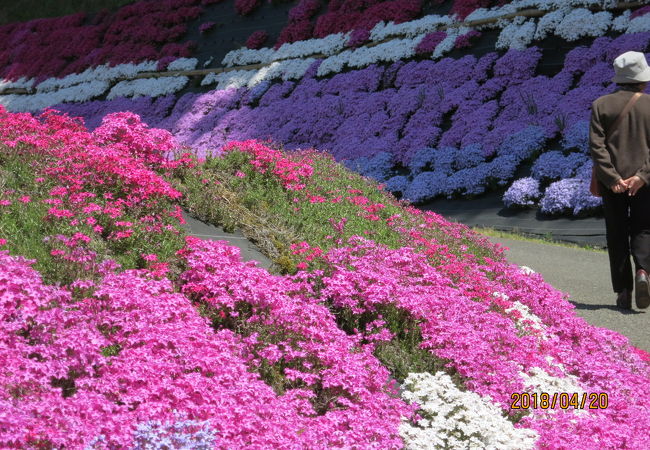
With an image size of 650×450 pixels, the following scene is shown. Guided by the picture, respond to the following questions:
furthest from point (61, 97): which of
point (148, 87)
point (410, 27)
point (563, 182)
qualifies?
point (563, 182)

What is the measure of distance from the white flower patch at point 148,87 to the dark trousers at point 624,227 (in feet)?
63.2

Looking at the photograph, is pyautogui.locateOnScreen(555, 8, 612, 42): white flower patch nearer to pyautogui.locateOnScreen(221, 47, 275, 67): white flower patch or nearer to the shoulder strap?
the shoulder strap

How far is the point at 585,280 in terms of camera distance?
10008 mm

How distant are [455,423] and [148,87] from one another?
920 inches

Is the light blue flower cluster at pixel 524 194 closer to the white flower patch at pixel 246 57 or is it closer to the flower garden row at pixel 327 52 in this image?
the flower garden row at pixel 327 52

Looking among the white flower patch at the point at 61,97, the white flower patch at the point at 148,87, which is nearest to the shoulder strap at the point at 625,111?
the white flower patch at the point at 148,87

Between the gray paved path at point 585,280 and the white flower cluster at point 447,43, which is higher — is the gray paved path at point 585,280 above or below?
below

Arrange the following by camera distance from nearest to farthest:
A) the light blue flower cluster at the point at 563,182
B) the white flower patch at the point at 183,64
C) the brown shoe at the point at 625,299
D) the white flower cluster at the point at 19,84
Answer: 1. the brown shoe at the point at 625,299
2. the light blue flower cluster at the point at 563,182
3. the white flower patch at the point at 183,64
4. the white flower cluster at the point at 19,84

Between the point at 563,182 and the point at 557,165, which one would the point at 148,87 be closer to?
the point at 557,165

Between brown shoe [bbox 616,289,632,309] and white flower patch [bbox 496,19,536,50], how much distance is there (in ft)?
32.2

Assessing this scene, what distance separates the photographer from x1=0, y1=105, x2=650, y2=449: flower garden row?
4.17m

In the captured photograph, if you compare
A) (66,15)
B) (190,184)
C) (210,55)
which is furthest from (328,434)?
(66,15)

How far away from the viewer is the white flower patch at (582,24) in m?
16.1

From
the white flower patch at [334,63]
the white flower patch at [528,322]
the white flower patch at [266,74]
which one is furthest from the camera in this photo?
the white flower patch at [266,74]
